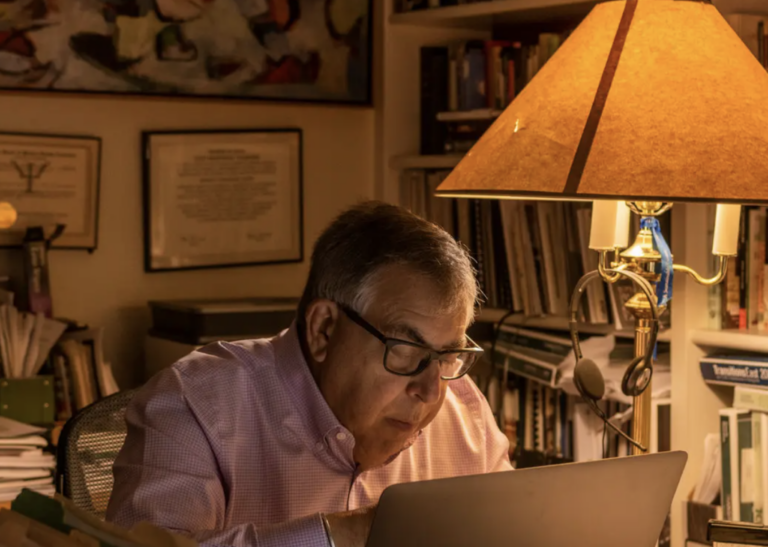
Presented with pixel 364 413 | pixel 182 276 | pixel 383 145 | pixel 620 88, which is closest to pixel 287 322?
pixel 182 276

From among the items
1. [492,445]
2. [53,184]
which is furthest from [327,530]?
[53,184]

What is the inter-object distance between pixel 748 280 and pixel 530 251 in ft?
1.85

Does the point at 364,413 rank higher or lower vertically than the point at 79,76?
lower

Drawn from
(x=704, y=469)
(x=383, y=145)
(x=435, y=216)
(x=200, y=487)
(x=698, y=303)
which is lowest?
(x=704, y=469)

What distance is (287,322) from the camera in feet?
9.07

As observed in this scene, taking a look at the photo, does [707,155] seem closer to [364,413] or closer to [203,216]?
[364,413]

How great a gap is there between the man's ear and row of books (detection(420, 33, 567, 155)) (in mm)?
1390

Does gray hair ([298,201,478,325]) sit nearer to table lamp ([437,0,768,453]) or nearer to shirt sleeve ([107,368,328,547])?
table lamp ([437,0,768,453])

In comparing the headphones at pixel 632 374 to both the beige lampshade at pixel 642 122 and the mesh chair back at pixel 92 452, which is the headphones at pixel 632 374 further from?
the mesh chair back at pixel 92 452

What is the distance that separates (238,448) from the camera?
5.11ft

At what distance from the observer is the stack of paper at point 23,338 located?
2.51 m

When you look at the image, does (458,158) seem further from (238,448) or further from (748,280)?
(238,448)

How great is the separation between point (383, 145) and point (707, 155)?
6.06 ft

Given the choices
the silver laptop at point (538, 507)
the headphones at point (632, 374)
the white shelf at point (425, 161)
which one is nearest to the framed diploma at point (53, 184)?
the white shelf at point (425, 161)
